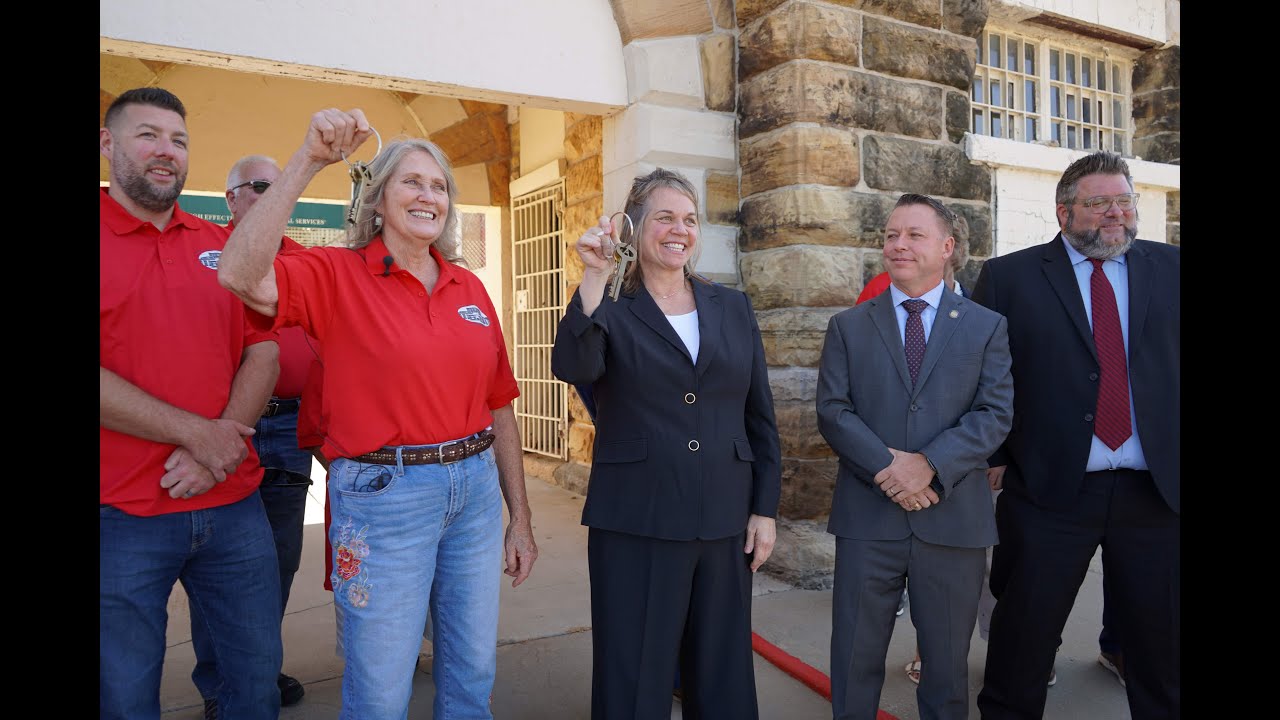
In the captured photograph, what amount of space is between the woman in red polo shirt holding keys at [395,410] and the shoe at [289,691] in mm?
1247

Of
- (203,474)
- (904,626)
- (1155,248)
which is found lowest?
(904,626)

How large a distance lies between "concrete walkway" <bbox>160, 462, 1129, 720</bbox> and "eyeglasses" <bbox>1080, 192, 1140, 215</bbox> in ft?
6.41

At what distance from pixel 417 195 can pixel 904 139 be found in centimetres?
349

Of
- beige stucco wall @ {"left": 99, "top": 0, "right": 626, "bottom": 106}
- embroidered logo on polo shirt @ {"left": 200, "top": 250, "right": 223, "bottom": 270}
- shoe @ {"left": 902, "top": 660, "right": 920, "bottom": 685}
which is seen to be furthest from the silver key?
shoe @ {"left": 902, "top": 660, "right": 920, "bottom": 685}

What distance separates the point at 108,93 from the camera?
24.1ft

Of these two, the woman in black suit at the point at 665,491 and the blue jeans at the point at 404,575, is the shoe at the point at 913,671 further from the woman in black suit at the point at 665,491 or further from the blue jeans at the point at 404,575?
the blue jeans at the point at 404,575

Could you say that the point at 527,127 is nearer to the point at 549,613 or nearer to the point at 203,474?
the point at 549,613

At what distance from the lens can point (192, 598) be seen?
2.28 meters

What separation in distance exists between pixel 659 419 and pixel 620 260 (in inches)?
19.8

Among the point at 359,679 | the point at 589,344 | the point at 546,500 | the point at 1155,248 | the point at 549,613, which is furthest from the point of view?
the point at 546,500

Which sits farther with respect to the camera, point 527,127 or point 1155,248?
point 527,127

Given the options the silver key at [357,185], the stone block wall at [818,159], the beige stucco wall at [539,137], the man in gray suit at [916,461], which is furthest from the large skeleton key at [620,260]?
the beige stucco wall at [539,137]

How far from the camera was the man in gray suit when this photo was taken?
2570 millimetres

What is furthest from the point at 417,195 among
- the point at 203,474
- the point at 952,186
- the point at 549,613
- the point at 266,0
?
the point at 952,186
